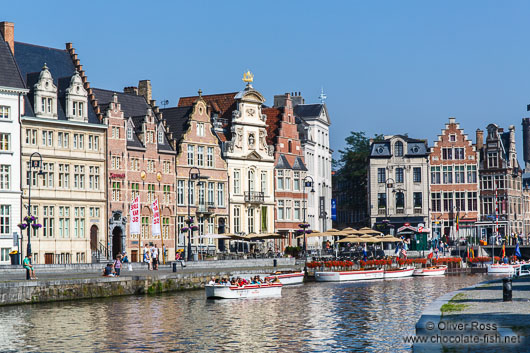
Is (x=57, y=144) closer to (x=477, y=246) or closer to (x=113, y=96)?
(x=113, y=96)

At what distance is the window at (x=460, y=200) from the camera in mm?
110562

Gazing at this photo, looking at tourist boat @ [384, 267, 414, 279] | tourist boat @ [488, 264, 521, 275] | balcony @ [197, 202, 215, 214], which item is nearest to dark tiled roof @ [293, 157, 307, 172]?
balcony @ [197, 202, 215, 214]

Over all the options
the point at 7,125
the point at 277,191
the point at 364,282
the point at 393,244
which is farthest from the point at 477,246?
the point at 7,125

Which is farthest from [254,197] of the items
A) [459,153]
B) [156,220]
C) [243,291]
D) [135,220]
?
[243,291]

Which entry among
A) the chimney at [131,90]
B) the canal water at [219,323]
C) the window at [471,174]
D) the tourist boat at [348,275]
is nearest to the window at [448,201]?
the window at [471,174]

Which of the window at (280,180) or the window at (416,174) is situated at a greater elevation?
the window at (416,174)

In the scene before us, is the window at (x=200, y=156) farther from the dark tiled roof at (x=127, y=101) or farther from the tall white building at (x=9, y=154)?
the tall white building at (x=9, y=154)

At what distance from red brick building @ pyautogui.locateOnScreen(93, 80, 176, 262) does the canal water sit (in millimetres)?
21246

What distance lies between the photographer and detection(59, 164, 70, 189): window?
7356 centimetres

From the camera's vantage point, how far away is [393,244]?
348ft

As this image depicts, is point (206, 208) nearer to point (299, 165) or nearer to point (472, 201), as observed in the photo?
point (299, 165)

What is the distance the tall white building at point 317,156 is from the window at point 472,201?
15310 mm

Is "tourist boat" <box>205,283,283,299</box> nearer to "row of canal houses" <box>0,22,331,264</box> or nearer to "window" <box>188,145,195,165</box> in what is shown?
"row of canal houses" <box>0,22,331,264</box>

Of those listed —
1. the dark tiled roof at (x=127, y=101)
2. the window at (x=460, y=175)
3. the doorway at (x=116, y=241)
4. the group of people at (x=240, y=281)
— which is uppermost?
the dark tiled roof at (x=127, y=101)
